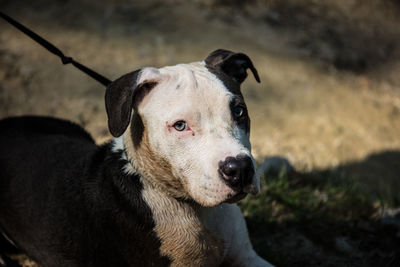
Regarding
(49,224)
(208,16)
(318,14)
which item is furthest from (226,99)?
(318,14)

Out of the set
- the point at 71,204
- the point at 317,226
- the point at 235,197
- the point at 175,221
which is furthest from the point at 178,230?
the point at 317,226

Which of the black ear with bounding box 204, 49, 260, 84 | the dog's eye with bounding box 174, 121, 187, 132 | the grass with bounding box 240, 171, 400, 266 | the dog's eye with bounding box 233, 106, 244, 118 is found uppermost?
the black ear with bounding box 204, 49, 260, 84

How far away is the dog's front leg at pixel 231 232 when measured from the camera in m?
2.61

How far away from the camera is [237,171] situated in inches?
80.7

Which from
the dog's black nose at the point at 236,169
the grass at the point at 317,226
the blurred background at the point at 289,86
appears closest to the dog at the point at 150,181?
the dog's black nose at the point at 236,169

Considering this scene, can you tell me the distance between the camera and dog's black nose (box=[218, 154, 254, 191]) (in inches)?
80.7

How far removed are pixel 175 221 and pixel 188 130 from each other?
0.61 m

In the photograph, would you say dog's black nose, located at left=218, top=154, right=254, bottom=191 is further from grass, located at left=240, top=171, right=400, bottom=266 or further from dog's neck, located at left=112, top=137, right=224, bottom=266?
grass, located at left=240, top=171, right=400, bottom=266

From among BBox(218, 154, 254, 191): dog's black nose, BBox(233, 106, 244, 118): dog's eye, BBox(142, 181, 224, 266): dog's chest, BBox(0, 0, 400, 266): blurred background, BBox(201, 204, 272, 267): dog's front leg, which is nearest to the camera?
BBox(218, 154, 254, 191): dog's black nose

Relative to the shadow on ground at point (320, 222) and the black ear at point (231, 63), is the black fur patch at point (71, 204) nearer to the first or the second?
the black ear at point (231, 63)

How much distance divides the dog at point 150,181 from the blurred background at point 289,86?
1072mm

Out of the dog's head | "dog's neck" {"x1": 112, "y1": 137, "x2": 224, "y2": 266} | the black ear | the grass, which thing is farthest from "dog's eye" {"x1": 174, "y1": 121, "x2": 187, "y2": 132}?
the grass

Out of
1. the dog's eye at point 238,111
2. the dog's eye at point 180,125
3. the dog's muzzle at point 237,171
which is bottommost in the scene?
the dog's muzzle at point 237,171

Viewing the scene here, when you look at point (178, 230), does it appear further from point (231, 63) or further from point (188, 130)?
point (231, 63)
